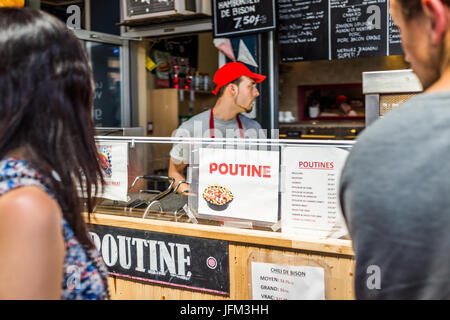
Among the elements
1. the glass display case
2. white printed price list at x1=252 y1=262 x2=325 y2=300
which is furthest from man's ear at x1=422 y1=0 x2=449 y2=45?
white printed price list at x1=252 y1=262 x2=325 y2=300

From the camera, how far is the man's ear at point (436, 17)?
74cm

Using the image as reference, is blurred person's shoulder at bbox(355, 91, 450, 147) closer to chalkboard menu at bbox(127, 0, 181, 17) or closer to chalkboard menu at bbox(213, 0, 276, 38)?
chalkboard menu at bbox(213, 0, 276, 38)

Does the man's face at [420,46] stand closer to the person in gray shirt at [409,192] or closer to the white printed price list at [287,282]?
the person in gray shirt at [409,192]

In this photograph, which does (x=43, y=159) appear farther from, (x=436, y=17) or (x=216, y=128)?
(x=216, y=128)

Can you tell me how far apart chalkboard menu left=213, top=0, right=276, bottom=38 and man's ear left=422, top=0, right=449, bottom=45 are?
3.32 m

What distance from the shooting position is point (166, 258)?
2225mm

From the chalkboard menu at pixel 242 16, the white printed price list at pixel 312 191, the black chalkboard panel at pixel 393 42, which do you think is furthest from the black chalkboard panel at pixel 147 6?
the white printed price list at pixel 312 191

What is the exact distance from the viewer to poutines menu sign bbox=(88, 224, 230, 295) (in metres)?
2.12

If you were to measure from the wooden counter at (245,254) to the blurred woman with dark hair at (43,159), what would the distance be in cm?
107

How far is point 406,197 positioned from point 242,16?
3.62 metres

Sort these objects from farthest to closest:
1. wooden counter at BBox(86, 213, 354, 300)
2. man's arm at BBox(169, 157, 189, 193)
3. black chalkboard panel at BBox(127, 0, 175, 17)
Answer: black chalkboard panel at BBox(127, 0, 175, 17)
man's arm at BBox(169, 157, 189, 193)
wooden counter at BBox(86, 213, 354, 300)

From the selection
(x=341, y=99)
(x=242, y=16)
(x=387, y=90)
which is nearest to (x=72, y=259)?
(x=387, y=90)
